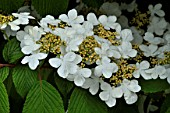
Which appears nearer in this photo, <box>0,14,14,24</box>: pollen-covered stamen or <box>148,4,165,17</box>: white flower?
<box>0,14,14,24</box>: pollen-covered stamen

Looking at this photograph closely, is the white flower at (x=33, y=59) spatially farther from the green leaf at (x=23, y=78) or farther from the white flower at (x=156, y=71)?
the white flower at (x=156, y=71)

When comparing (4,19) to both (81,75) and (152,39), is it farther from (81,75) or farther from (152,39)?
(152,39)

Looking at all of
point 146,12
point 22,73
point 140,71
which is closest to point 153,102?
point 146,12

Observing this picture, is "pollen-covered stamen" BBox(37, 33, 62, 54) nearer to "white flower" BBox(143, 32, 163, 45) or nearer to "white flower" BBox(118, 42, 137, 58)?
"white flower" BBox(118, 42, 137, 58)

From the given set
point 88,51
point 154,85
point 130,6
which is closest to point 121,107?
point 154,85

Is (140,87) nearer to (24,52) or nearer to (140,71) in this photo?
(140,71)

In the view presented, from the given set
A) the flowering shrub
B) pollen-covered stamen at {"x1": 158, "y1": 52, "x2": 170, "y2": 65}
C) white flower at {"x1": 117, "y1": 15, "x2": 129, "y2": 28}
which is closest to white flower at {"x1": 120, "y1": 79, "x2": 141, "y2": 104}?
the flowering shrub
